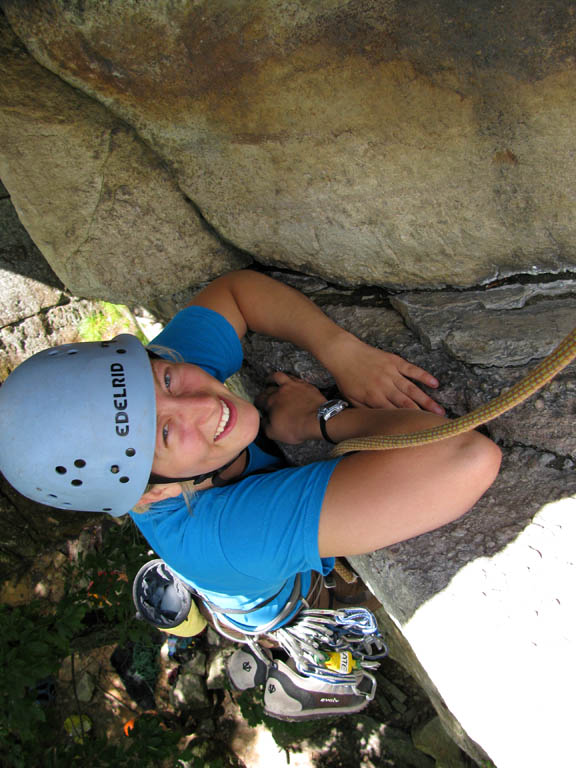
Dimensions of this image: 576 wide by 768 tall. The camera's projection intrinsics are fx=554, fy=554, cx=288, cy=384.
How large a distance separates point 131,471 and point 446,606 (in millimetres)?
862

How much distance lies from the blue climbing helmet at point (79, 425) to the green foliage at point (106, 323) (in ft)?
7.69

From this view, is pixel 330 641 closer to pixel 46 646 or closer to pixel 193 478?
pixel 193 478

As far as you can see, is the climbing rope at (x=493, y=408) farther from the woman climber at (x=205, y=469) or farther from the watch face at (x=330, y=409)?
the watch face at (x=330, y=409)

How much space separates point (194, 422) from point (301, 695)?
5.25 feet

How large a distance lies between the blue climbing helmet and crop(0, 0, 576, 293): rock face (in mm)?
756

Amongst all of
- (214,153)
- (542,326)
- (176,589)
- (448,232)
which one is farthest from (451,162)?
(176,589)

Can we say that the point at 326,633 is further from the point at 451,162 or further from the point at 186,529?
the point at 451,162

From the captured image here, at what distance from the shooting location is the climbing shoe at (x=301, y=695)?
93.5 inches

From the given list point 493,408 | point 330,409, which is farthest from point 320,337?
point 493,408

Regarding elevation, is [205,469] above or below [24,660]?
above

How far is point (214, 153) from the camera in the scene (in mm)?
1747

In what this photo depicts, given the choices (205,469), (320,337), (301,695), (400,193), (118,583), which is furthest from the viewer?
(118,583)

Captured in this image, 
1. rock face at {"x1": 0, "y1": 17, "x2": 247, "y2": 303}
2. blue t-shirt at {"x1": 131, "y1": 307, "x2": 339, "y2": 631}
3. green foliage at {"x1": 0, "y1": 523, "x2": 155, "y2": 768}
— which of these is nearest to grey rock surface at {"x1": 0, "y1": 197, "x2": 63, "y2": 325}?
rock face at {"x1": 0, "y1": 17, "x2": 247, "y2": 303}

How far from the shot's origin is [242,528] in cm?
141
